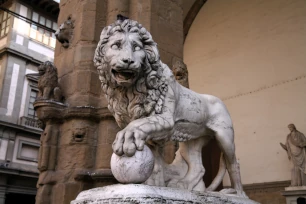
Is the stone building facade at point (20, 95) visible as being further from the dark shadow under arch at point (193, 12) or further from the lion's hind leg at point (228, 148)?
the lion's hind leg at point (228, 148)

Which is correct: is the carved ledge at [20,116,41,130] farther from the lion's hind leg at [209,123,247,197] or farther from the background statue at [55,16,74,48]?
the lion's hind leg at [209,123,247,197]

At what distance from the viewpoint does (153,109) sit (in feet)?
7.70

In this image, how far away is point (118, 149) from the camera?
204 cm

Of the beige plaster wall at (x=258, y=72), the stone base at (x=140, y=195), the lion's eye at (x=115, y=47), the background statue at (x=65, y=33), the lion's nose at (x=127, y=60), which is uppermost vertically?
the beige plaster wall at (x=258, y=72)

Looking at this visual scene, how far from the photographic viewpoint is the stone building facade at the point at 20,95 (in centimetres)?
1555

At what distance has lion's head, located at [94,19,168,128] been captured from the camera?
2.18m

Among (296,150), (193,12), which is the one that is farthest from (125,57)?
(193,12)

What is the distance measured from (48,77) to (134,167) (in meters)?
2.59

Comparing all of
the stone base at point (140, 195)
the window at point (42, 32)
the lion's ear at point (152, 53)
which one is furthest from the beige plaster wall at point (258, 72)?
the window at point (42, 32)

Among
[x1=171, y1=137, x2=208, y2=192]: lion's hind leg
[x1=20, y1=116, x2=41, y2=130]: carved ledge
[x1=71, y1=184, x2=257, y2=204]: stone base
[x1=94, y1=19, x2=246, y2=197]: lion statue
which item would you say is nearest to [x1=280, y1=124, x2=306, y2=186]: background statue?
[x1=94, y1=19, x2=246, y2=197]: lion statue

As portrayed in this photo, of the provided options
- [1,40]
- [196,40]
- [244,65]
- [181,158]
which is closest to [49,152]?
[181,158]

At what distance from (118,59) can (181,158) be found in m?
0.97

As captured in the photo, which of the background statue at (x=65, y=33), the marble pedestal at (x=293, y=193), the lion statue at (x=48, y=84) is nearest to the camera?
the lion statue at (x=48, y=84)

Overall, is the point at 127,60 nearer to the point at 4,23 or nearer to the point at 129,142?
the point at 129,142
